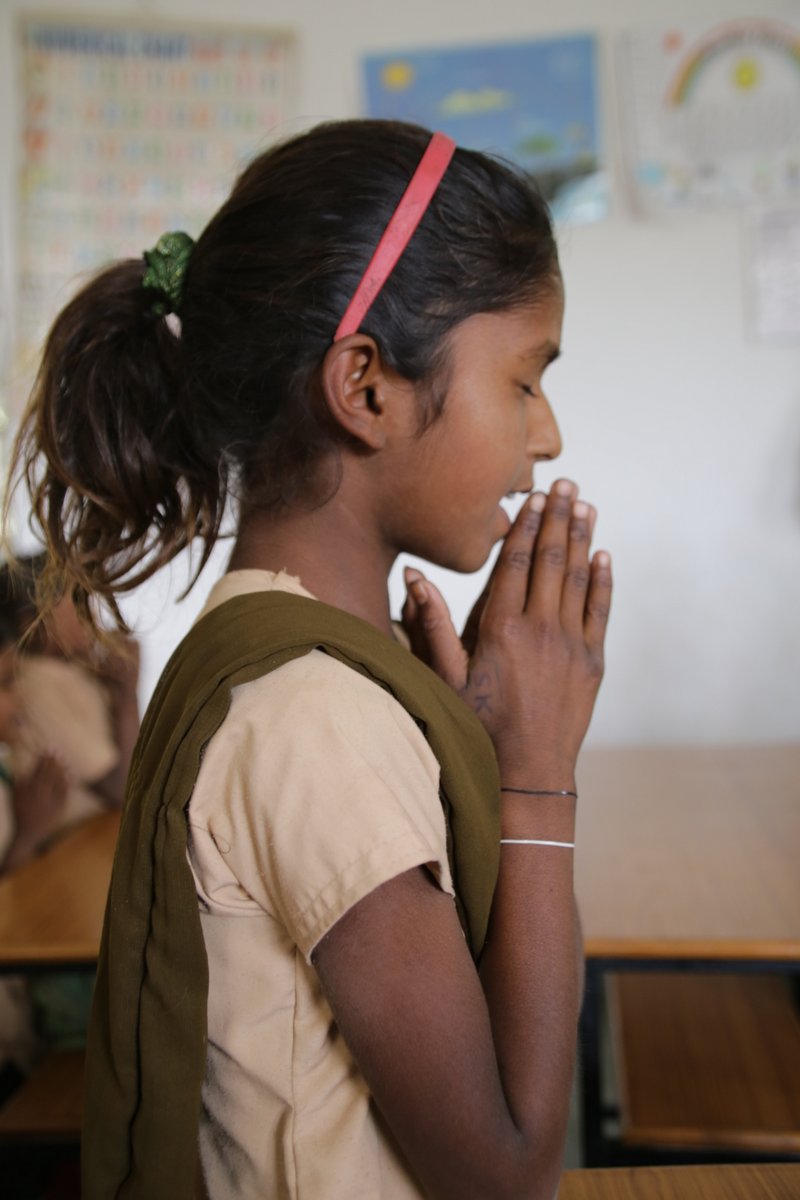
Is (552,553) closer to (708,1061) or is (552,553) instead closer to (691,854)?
(691,854)

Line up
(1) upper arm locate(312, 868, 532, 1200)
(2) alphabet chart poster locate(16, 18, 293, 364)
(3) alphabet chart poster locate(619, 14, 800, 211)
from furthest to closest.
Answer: (2) alphabet chart poster locate(16, 18, 293, 364) → (3) alphabet chart poster locate(619, 14, 800, 211) → (1) upper arm locate(312, 868, 532, 1200)

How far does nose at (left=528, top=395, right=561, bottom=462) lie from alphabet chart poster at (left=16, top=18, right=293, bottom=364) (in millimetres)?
2583

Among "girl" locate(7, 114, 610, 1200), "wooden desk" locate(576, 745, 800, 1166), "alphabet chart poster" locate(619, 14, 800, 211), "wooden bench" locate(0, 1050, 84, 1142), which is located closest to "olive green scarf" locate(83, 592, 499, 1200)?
"girl" locate(7, 114, 610, 1200)

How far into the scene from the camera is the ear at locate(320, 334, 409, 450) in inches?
34.6

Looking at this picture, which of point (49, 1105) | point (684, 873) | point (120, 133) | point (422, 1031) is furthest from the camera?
point (120, 133)

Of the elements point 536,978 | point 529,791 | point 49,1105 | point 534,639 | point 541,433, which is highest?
point 541,433

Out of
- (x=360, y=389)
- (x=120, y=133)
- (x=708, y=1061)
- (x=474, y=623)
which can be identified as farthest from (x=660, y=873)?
(x=120, y=133)

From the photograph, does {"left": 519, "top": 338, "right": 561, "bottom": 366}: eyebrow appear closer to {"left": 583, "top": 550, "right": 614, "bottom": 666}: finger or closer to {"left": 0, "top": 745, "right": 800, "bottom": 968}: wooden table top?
{"left": 583, "top": 550, "right": 614, "bottom": 666}: finger

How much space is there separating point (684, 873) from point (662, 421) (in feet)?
5.79

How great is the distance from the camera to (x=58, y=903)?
170 cm

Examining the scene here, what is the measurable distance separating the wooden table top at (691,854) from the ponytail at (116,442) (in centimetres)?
74

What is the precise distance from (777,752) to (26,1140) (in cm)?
167

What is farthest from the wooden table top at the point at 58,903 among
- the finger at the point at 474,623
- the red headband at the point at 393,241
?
the red headband at the point at 393,241

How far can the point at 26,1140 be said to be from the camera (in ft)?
5.58
